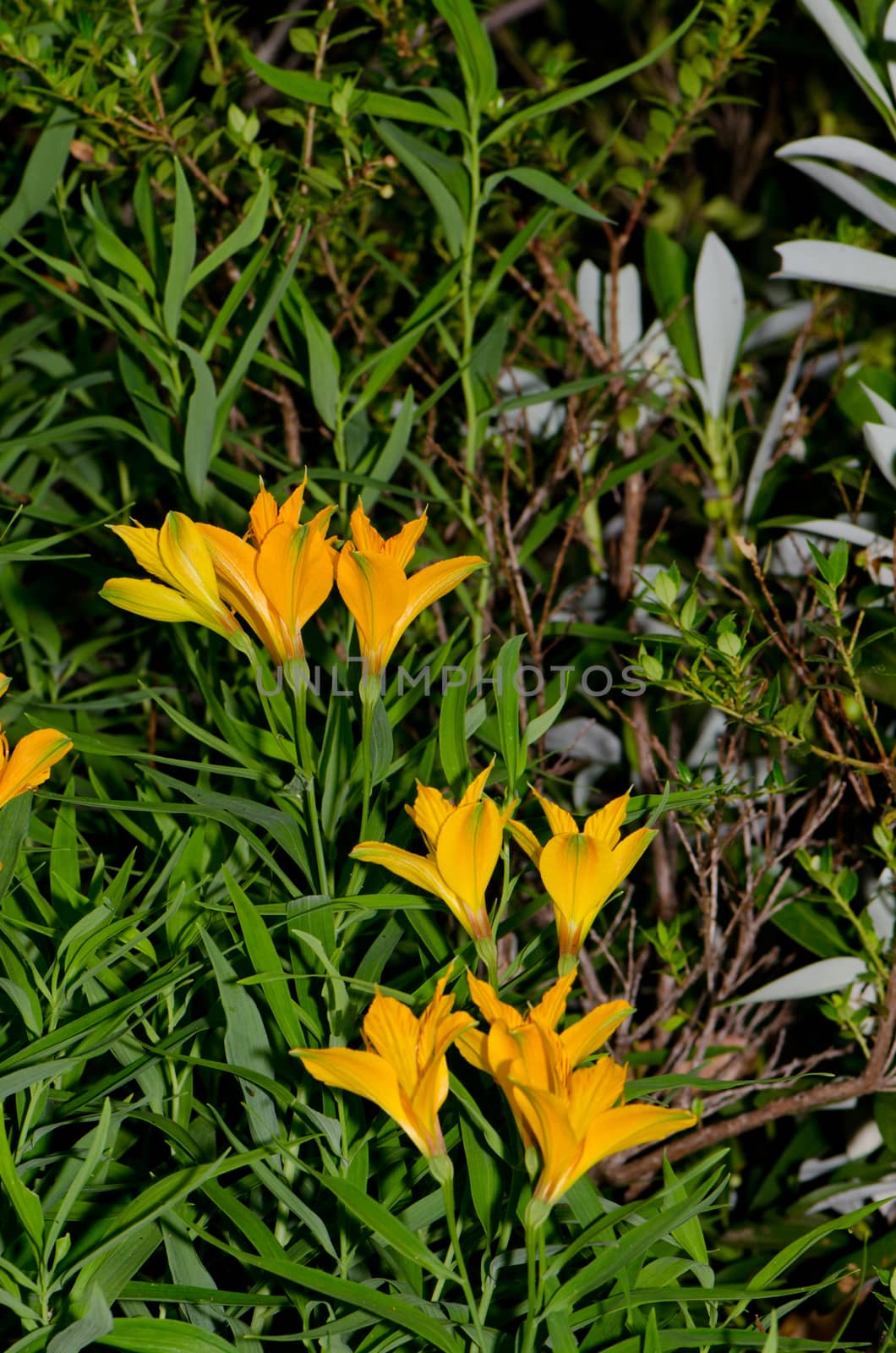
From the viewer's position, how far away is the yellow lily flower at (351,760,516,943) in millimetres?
346

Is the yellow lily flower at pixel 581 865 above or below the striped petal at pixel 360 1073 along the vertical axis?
above

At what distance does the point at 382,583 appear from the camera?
14.4 inches

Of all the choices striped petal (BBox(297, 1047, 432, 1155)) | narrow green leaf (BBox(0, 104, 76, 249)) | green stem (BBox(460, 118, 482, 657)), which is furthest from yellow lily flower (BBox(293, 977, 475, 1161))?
narrow green leaf (BBox(0, 104, 76, 249))

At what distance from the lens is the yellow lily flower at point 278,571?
14.5 inches

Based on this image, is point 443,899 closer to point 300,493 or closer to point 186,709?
point 300,493

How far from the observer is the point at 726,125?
130cm

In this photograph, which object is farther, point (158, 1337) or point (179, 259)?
point (179, 259)

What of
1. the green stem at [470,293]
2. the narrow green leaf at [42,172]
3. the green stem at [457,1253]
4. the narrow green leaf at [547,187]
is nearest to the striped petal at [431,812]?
the green stem at [457,1253]

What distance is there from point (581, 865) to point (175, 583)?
0.16 metres

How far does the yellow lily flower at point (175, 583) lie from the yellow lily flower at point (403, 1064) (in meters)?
0.14

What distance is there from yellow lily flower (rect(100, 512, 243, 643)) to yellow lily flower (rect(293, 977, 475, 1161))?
14 centimetres

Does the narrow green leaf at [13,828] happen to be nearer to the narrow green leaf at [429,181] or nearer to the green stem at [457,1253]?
the green stem at [457,1253]

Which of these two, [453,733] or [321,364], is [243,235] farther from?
[453,733]

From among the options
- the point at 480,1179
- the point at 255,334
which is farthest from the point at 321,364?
the point at 480,1179
